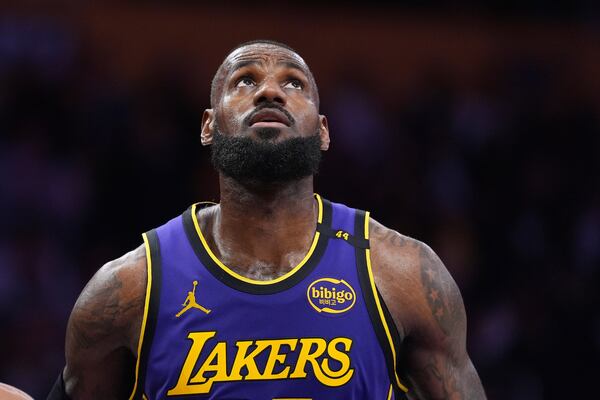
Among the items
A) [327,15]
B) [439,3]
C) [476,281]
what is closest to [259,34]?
[327,15]

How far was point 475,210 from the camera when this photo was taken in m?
8.61

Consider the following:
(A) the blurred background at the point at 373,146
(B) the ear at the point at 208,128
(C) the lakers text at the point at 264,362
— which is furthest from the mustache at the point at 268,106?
(A) the blurred background at the point at 373,146

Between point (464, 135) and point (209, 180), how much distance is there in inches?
88.7

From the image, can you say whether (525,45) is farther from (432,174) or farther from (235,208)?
(235,208)

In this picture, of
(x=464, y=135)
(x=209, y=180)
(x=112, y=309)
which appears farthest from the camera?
(x=464, y=135)

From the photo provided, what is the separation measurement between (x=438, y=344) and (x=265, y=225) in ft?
2.29

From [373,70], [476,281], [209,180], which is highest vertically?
[373,70]

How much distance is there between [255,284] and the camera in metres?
3.46

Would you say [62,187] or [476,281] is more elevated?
[62,187]

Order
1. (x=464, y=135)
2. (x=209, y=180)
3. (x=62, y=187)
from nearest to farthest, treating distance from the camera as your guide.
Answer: (x=62, y=187) → (x=209, y=180) → (x=464, y=135)

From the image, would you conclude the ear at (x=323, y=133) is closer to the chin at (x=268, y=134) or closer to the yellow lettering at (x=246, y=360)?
the chin at (x=268, y=134)

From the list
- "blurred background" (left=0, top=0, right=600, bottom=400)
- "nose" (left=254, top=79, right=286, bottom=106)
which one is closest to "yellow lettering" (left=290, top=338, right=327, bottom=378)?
"nose" (left=254, top=79, right=286, bottom=106)

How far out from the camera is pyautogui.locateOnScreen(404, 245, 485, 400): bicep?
3.47 m

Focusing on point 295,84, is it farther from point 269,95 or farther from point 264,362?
point 264,362
